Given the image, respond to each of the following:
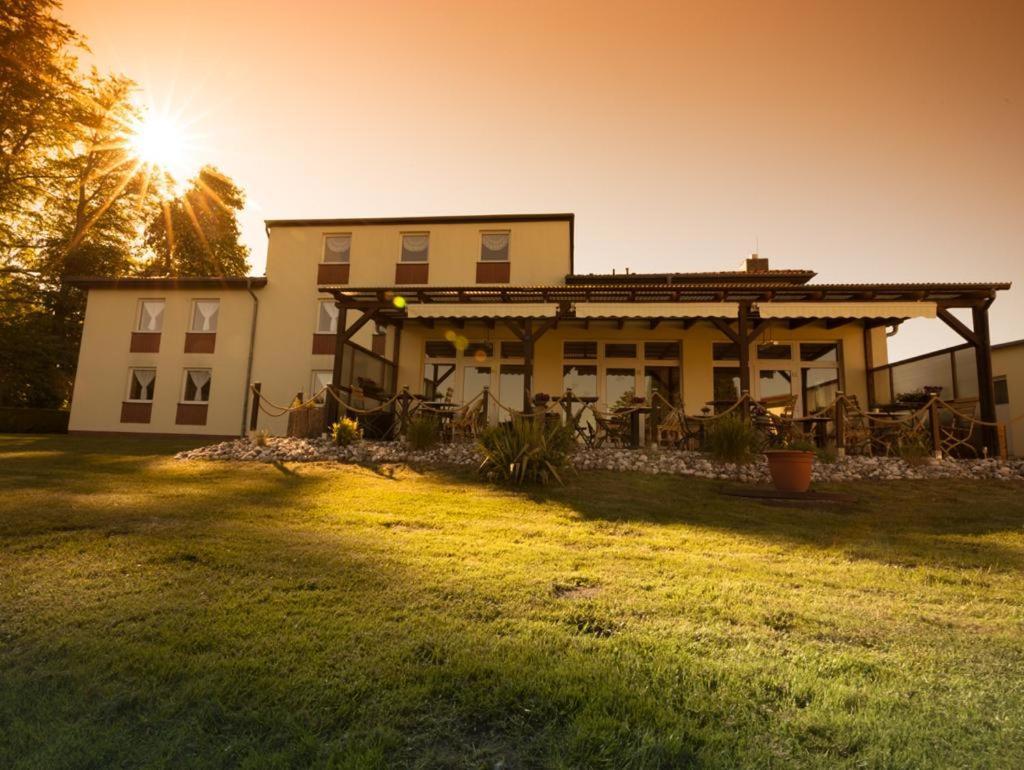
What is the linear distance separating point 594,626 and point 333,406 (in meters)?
10.0

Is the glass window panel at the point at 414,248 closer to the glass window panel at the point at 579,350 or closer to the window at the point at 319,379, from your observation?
the window at the point at 319,379

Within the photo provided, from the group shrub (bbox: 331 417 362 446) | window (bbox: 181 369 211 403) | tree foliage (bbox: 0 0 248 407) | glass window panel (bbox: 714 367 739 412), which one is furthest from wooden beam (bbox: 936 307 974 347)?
tree foliage (bbox: 0 0 248 407)

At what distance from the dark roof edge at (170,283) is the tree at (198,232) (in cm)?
1059

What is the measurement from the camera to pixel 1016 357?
13352 mm

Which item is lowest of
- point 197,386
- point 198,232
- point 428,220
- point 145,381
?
point 197,386

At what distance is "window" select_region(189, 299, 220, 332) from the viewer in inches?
673

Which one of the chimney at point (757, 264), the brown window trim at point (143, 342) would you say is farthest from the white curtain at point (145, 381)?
the chimney at point (757, 264)

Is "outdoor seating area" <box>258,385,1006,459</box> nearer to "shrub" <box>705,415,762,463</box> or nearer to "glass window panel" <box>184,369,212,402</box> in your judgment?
"shrub" <box>705,415,762,463</box>

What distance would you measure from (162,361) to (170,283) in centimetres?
252

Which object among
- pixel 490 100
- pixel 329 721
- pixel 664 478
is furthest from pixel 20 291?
pixel 329 721

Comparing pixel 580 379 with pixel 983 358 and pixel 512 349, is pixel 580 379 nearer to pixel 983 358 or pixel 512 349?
pixel 512 349

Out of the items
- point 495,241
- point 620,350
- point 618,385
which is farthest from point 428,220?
point 618,385

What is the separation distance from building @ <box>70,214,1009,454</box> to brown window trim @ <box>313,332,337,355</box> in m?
0.05

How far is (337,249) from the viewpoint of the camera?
17.5 m
